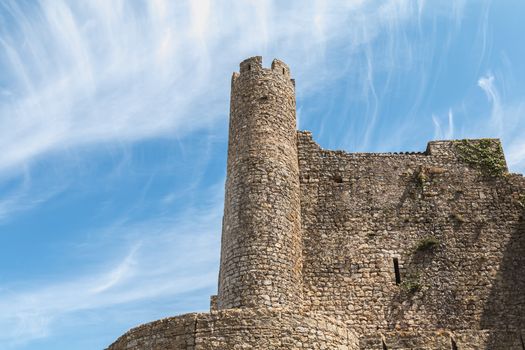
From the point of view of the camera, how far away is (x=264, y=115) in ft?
64.0

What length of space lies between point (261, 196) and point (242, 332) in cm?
696

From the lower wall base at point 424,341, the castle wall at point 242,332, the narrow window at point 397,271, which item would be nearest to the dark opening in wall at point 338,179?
the narrow window at point 397,271

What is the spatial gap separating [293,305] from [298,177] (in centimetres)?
475

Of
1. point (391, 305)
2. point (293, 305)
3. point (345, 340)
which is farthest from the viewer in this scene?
point (391, 305)

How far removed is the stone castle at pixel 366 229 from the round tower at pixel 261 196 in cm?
4

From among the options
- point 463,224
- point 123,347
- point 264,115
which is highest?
point 264,115

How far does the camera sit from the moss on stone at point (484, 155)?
20.8 metres

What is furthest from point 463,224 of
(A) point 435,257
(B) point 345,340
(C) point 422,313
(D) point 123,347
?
(D) point 123,347

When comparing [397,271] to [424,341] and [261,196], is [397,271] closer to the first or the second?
[261,196]

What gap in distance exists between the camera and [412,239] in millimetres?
19156

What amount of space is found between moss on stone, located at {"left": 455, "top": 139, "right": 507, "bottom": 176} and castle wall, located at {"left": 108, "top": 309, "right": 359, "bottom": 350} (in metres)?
11.3

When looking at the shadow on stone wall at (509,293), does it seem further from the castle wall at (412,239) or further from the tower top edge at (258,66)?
the tower top edge at (258,66)

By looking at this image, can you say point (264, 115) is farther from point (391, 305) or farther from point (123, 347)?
point (123, 347)

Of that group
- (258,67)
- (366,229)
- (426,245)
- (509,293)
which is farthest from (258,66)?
(509,293)
